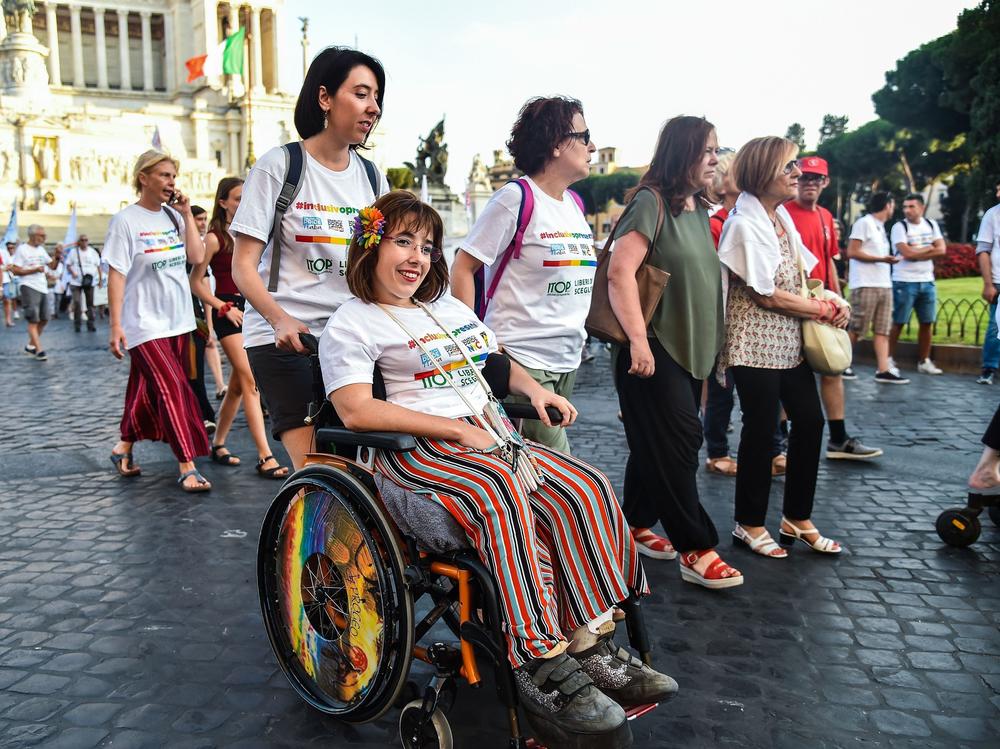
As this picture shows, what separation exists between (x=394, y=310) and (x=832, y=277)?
11.2ft

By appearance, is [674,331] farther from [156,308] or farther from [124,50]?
[124,50]

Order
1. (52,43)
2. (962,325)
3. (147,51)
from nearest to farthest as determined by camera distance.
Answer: (962,325) < (52,43) < (147,51)

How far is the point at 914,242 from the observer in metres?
9.42

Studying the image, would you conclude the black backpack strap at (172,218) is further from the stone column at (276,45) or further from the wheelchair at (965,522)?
the stone column at (276,45)

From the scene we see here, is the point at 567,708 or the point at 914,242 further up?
the point at 914,242

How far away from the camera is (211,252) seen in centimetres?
658

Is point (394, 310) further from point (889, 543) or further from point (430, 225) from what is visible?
point (889, 543)

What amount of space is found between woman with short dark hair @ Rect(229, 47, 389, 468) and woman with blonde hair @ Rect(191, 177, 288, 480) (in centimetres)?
263

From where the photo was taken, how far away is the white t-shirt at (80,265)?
17.9m

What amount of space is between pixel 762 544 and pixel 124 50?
7013cm

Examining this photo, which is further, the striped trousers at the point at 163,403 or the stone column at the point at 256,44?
the stone column at the point at 256,44

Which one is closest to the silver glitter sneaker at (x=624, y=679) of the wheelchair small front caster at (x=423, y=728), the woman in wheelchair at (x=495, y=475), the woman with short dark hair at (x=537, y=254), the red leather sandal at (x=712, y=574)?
the woman in wheelchair at (x=495, y=475)

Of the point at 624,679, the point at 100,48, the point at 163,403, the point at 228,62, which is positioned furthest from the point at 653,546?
the point at 100,48

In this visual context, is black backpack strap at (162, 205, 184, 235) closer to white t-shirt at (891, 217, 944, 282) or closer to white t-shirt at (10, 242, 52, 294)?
white t-shirt at (891, 217, 944, 282)
